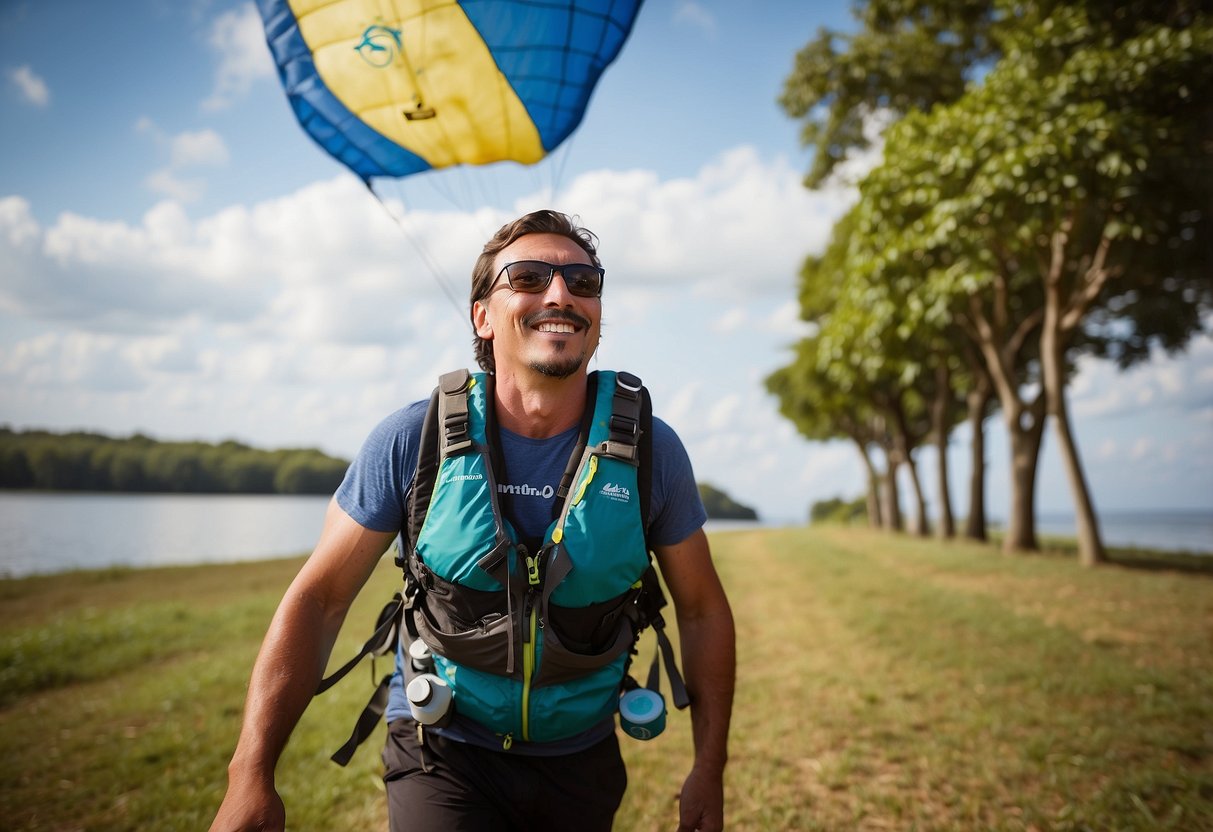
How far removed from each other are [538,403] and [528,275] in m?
0.61

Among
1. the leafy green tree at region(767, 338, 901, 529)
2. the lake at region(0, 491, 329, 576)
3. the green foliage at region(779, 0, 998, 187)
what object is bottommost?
the lake at region(0, 491, 329, 576)

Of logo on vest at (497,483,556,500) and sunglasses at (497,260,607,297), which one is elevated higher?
sunglasses at (497,260,607,297)

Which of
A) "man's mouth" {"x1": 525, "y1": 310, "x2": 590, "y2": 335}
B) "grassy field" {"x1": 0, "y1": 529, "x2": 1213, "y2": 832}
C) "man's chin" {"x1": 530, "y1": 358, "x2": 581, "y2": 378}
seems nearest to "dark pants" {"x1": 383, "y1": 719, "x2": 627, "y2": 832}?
"man's chin" {"x1": 530, "y1": 358, "x2": 581, "y2": 378}

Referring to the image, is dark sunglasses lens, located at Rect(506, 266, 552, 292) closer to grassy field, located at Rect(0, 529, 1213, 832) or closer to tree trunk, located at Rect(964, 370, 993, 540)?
grassy field, located at Rect(0, 529, 1213, 832)

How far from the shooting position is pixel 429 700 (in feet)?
8.85

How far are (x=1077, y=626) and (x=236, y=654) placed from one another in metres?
12.7

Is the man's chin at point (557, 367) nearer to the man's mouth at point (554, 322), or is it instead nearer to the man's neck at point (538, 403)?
the man's neck at point (538, 403)

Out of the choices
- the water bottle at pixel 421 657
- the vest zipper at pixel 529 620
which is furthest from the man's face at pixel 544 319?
the water bottle at pixel 421 657

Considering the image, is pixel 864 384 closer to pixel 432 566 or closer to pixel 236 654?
pixel 236 654

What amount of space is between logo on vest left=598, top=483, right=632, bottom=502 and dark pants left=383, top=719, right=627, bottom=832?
3.77ft

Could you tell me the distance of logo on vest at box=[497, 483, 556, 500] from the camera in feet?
9.36

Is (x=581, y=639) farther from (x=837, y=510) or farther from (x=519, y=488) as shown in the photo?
(x=837, y=510)

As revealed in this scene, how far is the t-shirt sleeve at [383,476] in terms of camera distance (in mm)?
2721

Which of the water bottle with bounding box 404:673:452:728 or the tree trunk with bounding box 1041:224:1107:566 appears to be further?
the tree trunk with bounding box 1041:224:1107:566
